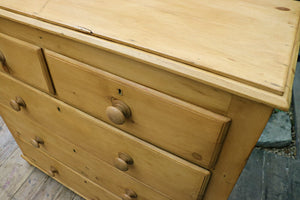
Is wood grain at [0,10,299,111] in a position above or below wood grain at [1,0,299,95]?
below

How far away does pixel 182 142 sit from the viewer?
0.51 metres

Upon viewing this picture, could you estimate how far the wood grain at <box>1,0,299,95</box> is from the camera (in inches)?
15.8

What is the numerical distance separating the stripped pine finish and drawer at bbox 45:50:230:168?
32.9 inches

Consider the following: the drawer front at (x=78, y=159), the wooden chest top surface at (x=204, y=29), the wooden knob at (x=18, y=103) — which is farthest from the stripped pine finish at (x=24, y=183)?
the wooden chest top surface at (x=204, y=29)

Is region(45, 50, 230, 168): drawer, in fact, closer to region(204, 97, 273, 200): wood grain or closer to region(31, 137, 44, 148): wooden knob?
region(204, 97, 273, 200): wood grain

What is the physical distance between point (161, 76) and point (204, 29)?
0.15 metres

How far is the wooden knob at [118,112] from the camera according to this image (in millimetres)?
524

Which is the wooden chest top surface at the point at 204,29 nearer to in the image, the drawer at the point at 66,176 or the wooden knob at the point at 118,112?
the wooden knob at the point at 118,112

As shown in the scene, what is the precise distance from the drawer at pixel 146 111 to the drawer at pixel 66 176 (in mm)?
501

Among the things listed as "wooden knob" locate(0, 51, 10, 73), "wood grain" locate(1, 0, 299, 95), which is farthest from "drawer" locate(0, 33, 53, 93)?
"wood grain" locate(1, 0, 299, 95)

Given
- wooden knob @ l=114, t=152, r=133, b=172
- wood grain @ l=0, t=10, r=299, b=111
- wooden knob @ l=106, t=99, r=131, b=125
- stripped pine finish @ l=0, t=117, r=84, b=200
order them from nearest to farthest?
wood grain @ l=0, t=10, r=299, b=111
wooden knob @ l=106, t=99, r=131, b=125
wooden knob @ l=114, t=152, r=133, b=172
stripped pine finish @ l=0, t=117, r=84, b=200

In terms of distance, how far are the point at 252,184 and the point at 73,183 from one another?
0.96 meters

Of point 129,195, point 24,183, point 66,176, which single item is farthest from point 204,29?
point 24,183

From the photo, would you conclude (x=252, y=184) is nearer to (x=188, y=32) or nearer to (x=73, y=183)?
(x=73, y=183)
